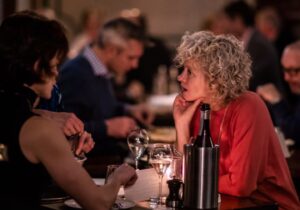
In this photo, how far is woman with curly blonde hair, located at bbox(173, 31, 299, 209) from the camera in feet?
10.3

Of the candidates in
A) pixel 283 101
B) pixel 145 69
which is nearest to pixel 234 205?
pixel 283 101

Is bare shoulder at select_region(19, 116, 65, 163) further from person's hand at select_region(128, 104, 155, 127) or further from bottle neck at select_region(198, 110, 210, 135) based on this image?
person's hand at select_region(128, 104, 155, 127)

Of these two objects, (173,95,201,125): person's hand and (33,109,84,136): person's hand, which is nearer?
(33,109,84,136): person's hand

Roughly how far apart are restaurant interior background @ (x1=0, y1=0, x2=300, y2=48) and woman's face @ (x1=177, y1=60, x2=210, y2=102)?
5.59 m

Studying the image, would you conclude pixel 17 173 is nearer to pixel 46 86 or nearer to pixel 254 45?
pixel 46 86

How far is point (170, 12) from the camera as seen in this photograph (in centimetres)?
1009

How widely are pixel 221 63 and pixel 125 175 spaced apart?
782mm

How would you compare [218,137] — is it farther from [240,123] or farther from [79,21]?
[79,21]

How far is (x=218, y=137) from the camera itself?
330 centimetres

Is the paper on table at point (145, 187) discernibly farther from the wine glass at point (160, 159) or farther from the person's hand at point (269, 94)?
the person's hand at point (269, 94)

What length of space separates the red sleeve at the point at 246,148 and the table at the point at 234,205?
A: 0.10m

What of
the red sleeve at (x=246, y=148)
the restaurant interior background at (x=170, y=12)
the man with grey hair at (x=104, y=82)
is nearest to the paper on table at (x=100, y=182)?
the red sleeve at (x=246, y=148)

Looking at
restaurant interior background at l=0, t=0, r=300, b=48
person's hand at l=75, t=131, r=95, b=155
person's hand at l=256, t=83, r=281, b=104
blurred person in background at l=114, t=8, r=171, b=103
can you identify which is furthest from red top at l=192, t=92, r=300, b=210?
restaurant interior background at l=0, t=0, r=300, b=48

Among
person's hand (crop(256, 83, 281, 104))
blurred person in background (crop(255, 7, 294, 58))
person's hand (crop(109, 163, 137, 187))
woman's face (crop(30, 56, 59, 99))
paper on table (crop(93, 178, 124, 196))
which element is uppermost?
blurred person in background (crop(255, 7, 294, 58))
